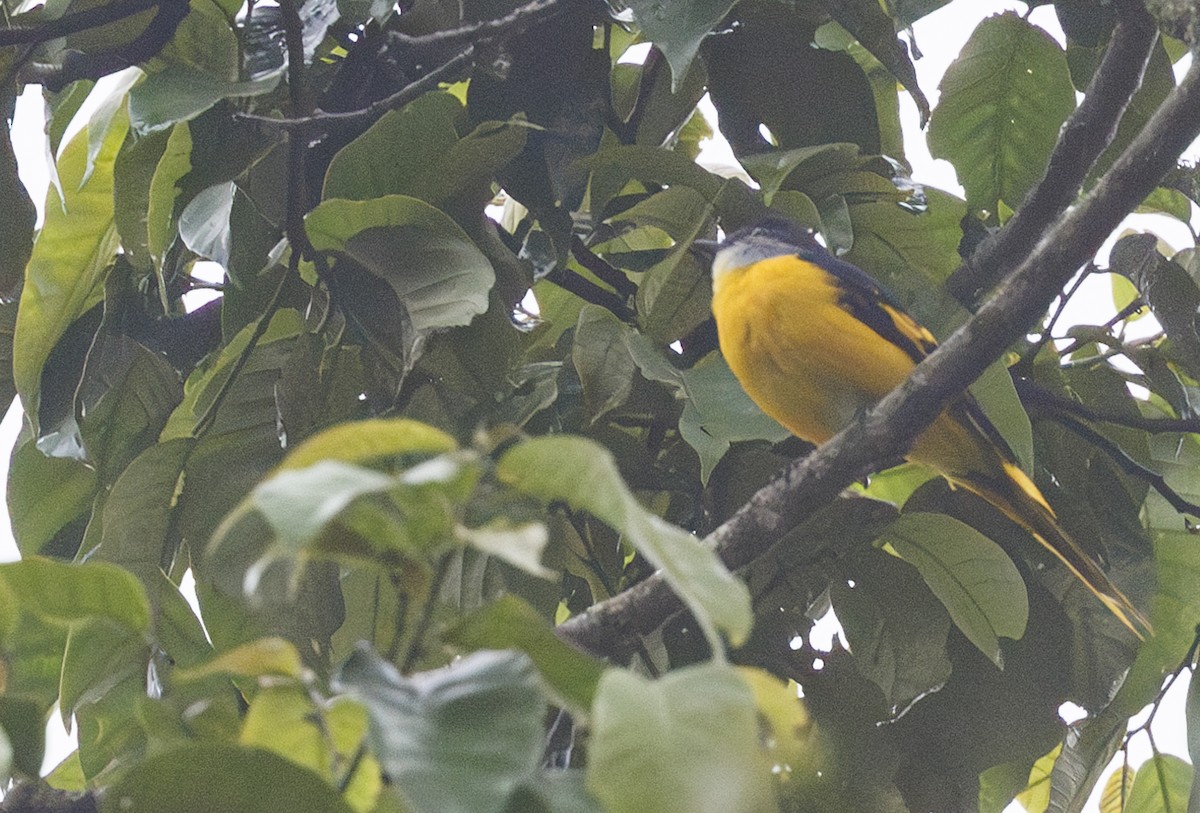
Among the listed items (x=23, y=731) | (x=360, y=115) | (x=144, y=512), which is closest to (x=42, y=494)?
(x=144, y=512)

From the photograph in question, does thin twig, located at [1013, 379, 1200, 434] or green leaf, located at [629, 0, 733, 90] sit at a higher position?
green leaf, located at [629, 0, 733, 90]

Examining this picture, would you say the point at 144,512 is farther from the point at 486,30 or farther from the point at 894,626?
the point at 894,626

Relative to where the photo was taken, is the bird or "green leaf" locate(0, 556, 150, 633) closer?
"green leaf" locate(0, 556, 150, 633)

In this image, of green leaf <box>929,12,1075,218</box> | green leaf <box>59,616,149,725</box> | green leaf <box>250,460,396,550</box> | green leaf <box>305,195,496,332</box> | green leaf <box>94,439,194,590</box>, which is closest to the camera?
green leaf <box>250,460,396,550</box>

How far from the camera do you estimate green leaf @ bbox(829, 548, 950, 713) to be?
192 cm

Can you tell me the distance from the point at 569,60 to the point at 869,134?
1.57ft

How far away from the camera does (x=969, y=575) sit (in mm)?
1841

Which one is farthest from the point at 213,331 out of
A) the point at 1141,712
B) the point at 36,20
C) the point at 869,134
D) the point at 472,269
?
the point at 1141,712

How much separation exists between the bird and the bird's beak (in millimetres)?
13

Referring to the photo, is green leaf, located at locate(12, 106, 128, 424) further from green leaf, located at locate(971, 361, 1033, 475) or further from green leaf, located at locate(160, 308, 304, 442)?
green leaf, located at locate(971, 361, 1033, 475)

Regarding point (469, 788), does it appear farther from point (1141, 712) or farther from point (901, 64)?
point (1141, 712)

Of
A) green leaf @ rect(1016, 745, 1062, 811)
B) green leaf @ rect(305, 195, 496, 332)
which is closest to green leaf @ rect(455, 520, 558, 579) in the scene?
green leaf @ rect(305, 195, 496, 332)

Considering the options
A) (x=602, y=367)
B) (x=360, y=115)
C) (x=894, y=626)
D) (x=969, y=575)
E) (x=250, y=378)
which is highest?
(x=360, y=115)

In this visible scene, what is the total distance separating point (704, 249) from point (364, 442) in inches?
58.7
